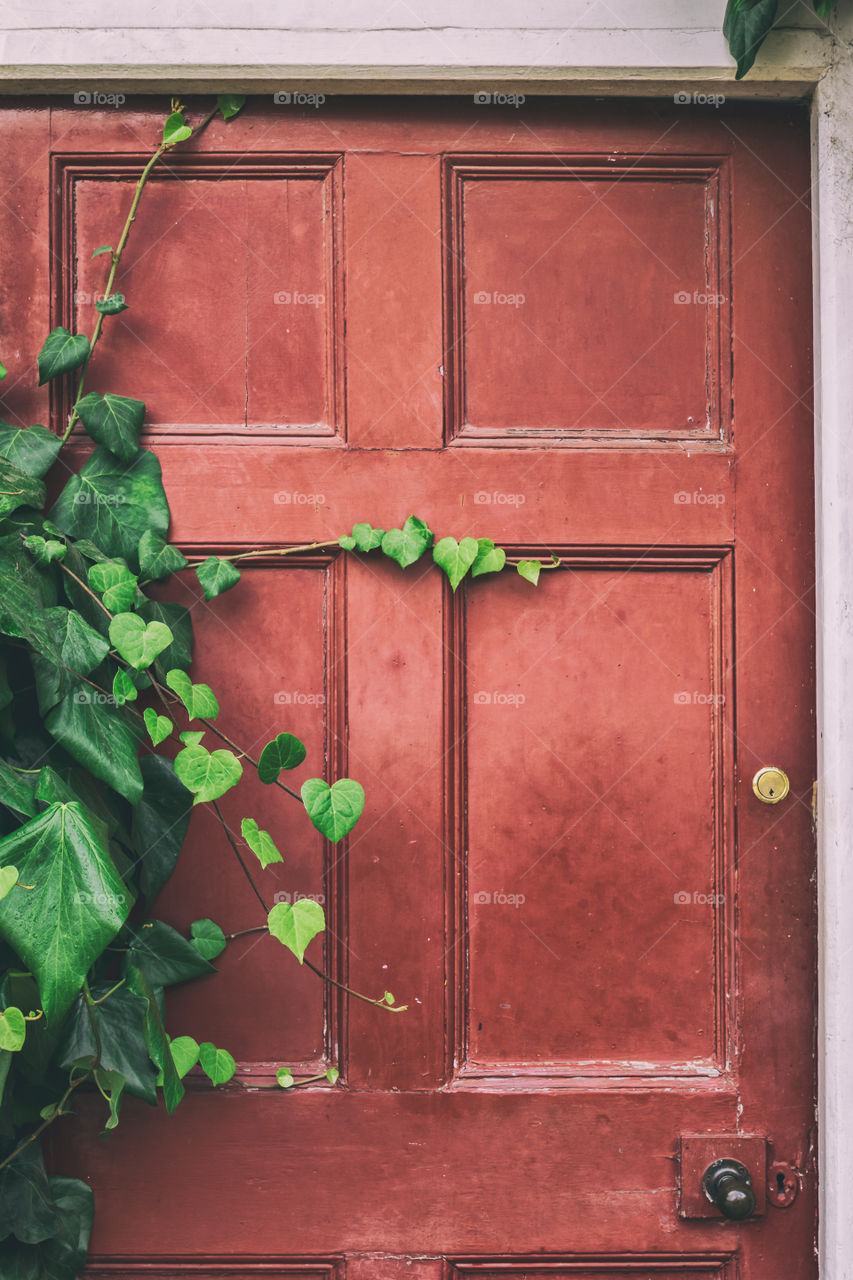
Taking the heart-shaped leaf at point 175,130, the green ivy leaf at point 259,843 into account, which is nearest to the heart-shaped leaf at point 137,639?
the green ivy leaf at point 259,843

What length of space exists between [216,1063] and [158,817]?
1.09ft

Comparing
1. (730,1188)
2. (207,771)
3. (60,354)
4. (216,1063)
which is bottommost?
(730,1188)

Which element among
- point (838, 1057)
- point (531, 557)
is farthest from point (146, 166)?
point (838, 1057)

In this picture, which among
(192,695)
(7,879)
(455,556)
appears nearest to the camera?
(7,879)

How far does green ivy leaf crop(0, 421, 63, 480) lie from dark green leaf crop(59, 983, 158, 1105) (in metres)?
0.68

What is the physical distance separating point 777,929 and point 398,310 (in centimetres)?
102

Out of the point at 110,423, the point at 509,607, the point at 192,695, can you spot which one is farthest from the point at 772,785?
the point at 110,423

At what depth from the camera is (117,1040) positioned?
3.62ft

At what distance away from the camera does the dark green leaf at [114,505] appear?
1.19 m

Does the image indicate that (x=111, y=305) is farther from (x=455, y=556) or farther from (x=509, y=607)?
(x=509, y=607)

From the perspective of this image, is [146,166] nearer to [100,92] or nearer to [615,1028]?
→ [100,92]

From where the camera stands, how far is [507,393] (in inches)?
50.4

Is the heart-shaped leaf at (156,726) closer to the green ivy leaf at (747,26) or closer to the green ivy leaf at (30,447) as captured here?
the green ivy leaf at (30,447)

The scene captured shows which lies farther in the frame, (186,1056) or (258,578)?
(258,578)
